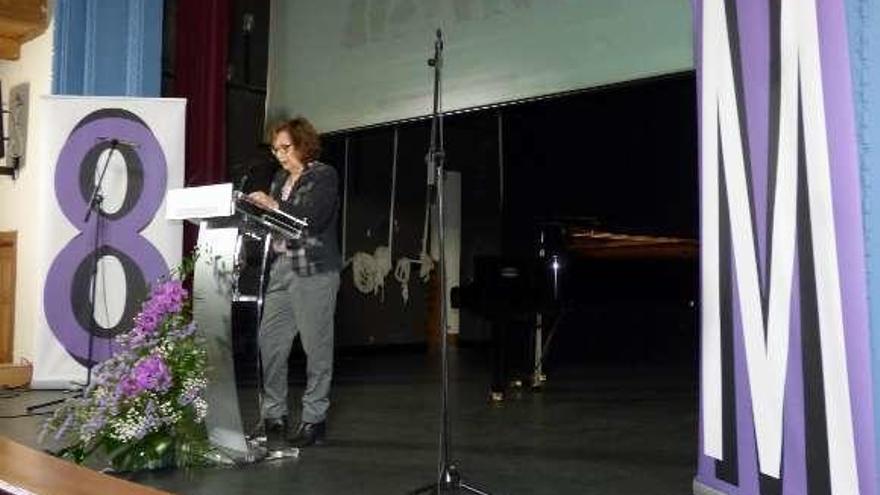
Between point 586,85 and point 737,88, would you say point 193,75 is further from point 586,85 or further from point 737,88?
point 737,88

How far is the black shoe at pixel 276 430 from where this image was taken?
334 cm

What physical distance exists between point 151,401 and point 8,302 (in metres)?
3.55

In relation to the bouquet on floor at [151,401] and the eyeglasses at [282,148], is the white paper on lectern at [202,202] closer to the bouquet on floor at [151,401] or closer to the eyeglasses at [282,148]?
the bouquet on floor at [151,401]

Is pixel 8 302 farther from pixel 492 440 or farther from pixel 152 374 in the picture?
pixel 492 440

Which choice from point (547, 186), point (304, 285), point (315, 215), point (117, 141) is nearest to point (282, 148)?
point (315, 215)

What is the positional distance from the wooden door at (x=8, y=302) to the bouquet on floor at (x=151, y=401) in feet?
10.5

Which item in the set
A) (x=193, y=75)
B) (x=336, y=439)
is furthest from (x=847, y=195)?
(x=193, y=75)

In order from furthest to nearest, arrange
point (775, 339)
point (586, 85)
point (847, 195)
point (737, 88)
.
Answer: point (586, 85)
point (737, 88)
point (775, 339)
point (847, 195)

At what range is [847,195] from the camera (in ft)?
5.77

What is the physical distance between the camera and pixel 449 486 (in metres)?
2.54

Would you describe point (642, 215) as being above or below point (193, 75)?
below

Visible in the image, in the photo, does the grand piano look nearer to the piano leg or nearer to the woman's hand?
the piano leg

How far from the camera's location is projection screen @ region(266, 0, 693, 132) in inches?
163

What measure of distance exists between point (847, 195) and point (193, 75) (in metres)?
4.92
